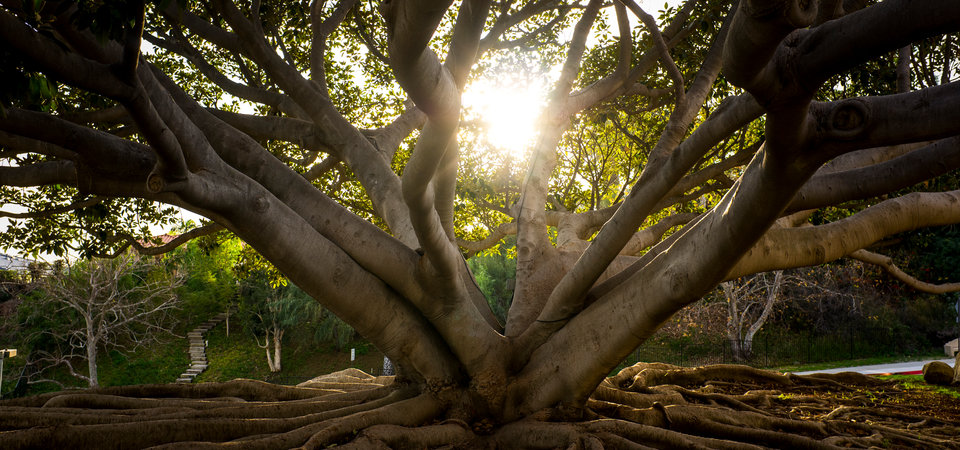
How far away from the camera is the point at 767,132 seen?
2.13m

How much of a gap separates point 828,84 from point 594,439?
16.7ft

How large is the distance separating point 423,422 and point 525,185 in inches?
100

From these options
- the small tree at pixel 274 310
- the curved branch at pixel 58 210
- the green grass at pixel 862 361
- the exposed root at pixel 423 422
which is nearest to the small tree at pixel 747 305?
the green grass at pixel 862 361

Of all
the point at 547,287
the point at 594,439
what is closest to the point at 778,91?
the point at 594,439

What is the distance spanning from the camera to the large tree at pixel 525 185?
6.35ft

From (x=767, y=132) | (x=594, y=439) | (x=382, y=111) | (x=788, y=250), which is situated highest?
(x=382, y=111)

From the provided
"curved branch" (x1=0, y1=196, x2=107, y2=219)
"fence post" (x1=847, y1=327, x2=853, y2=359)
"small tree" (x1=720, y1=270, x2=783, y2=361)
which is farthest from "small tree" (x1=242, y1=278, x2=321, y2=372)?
"fence post" (x1=847, y1=327, x2=853, y2=359)

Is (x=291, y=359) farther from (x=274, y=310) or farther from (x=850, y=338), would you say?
(x=850, y=338)

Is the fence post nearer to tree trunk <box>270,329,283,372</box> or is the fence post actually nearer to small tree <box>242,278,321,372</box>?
small tree <box>242,278,321,372</box>

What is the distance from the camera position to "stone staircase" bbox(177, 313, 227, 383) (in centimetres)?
2298

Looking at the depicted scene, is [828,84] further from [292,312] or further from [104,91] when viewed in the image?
[292,312]

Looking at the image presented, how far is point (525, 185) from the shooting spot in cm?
537

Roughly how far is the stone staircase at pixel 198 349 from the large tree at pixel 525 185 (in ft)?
66.1

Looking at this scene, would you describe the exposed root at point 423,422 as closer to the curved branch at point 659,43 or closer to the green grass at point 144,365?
the curved branch at point 659,43
